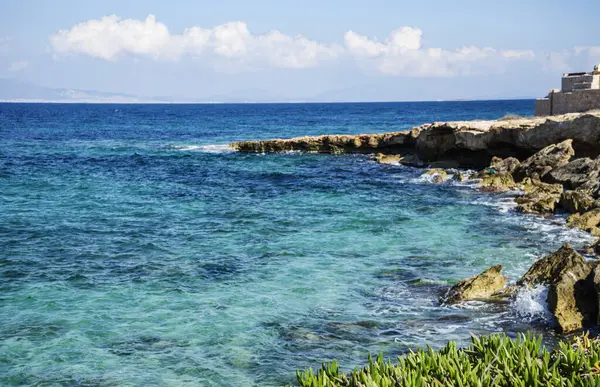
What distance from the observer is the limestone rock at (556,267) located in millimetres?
14327

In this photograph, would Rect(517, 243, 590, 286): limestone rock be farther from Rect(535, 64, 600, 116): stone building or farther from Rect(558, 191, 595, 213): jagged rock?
Rect(535, 64, 600, 116): stone building

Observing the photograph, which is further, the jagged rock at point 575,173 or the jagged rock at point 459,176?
the jagged rock at point 459,176

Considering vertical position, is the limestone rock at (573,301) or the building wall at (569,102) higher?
the building wall at (569,102)

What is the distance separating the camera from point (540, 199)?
26391 millimetres

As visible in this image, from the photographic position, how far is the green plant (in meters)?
8.04

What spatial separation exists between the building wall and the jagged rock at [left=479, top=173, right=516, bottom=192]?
9.64 meters

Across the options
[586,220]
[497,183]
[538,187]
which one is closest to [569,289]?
[586,220]

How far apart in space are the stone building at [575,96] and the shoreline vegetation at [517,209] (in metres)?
3.14

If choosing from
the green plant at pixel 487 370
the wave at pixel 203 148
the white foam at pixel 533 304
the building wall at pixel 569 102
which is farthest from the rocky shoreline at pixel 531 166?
the green plant at pixel 487 370

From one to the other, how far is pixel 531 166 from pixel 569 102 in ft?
33.2

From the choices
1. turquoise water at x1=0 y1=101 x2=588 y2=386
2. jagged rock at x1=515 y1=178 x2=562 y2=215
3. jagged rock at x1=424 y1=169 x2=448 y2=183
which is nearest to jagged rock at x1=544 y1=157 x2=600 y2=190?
jagged rock at x1=515 y1=178 x2=562 y2=215

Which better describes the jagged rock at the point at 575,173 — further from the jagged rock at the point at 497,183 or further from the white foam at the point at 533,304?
the white foam at the point at 533,304

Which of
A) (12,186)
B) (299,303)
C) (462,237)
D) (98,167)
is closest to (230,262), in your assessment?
(299,303)

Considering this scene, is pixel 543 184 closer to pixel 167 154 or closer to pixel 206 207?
pixel 206 207
